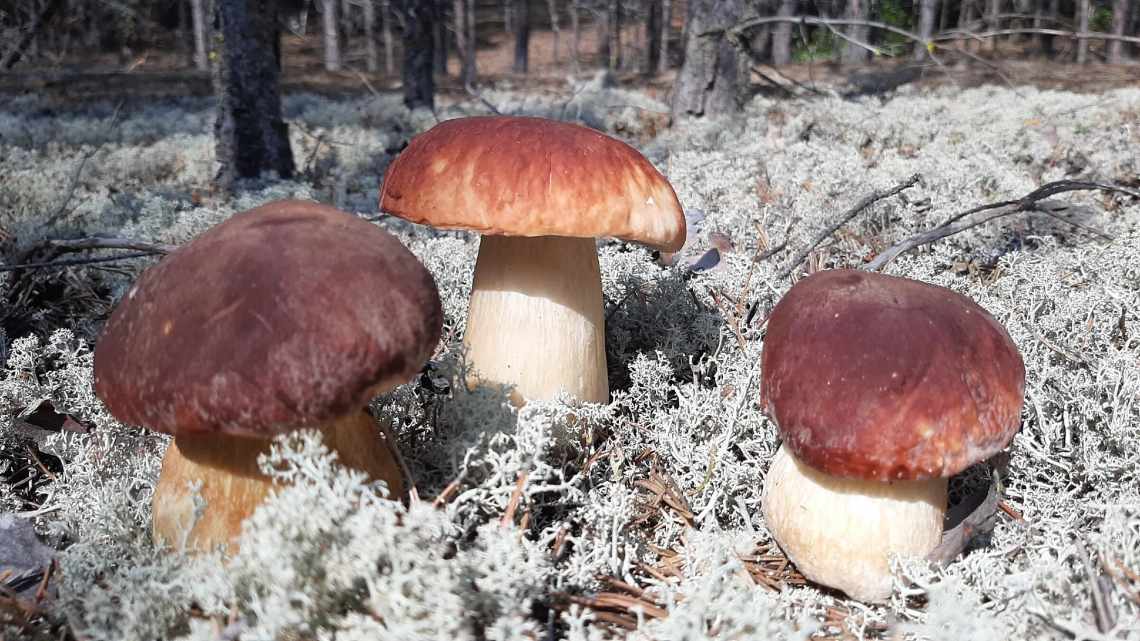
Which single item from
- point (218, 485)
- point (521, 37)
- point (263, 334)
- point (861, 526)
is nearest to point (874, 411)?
point (861, 526)

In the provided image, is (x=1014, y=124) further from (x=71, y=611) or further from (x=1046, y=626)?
(x=71, y=611)

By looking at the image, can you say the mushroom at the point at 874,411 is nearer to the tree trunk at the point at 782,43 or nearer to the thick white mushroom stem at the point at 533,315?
the thick white mushroom stem at the point at 533,315

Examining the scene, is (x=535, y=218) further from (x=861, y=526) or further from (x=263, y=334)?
(x=861, y=526)

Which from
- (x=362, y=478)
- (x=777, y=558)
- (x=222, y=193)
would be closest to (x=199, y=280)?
(x=362, y=478)

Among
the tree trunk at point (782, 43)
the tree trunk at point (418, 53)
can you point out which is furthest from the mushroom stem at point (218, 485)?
the tree trunk at point (782, 43)

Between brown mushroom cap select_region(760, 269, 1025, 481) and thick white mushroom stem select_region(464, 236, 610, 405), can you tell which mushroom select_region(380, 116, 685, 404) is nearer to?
thick white mushroom stem select_region(464, 236, 610, 405)

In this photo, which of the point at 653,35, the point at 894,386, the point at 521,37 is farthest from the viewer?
the point at 653,35
